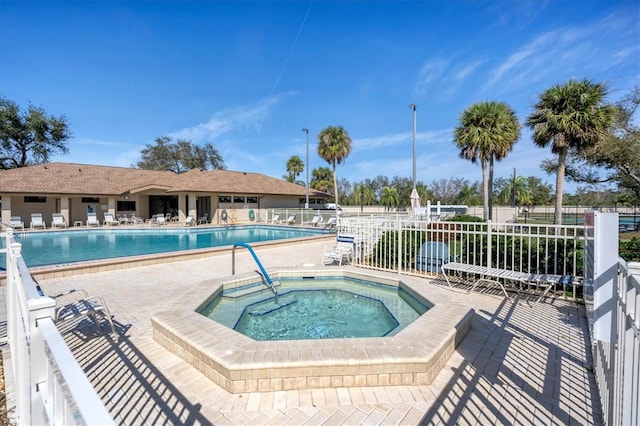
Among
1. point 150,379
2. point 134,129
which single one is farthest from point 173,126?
point 150,379

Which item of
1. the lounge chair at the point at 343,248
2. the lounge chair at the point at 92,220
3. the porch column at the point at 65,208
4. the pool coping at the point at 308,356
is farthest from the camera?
the lounge chair at the point at 92,220

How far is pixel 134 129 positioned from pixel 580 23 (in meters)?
37.6

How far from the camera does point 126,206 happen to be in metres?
25.3

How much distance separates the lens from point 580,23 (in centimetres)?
1046

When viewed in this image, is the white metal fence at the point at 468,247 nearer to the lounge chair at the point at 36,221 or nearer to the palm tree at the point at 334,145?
the palm tree at the point at 334,145

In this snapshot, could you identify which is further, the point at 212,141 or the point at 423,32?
the point at 212,141

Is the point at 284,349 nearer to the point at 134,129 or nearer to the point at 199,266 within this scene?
the point at 199,266

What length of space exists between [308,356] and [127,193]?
83.5 feet

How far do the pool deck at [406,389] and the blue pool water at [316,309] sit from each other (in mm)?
1209

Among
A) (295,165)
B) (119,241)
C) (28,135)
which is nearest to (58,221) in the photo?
(119,241)

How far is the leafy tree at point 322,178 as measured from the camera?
1683 inches

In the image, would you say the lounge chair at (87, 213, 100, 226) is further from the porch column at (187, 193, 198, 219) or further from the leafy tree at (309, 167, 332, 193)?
the leafy tree at (309, 167, 332, 193)

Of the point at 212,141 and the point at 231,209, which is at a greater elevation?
the point at 212,141

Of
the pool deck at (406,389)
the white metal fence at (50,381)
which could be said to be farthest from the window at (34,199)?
the white metal fence at (50,381)
